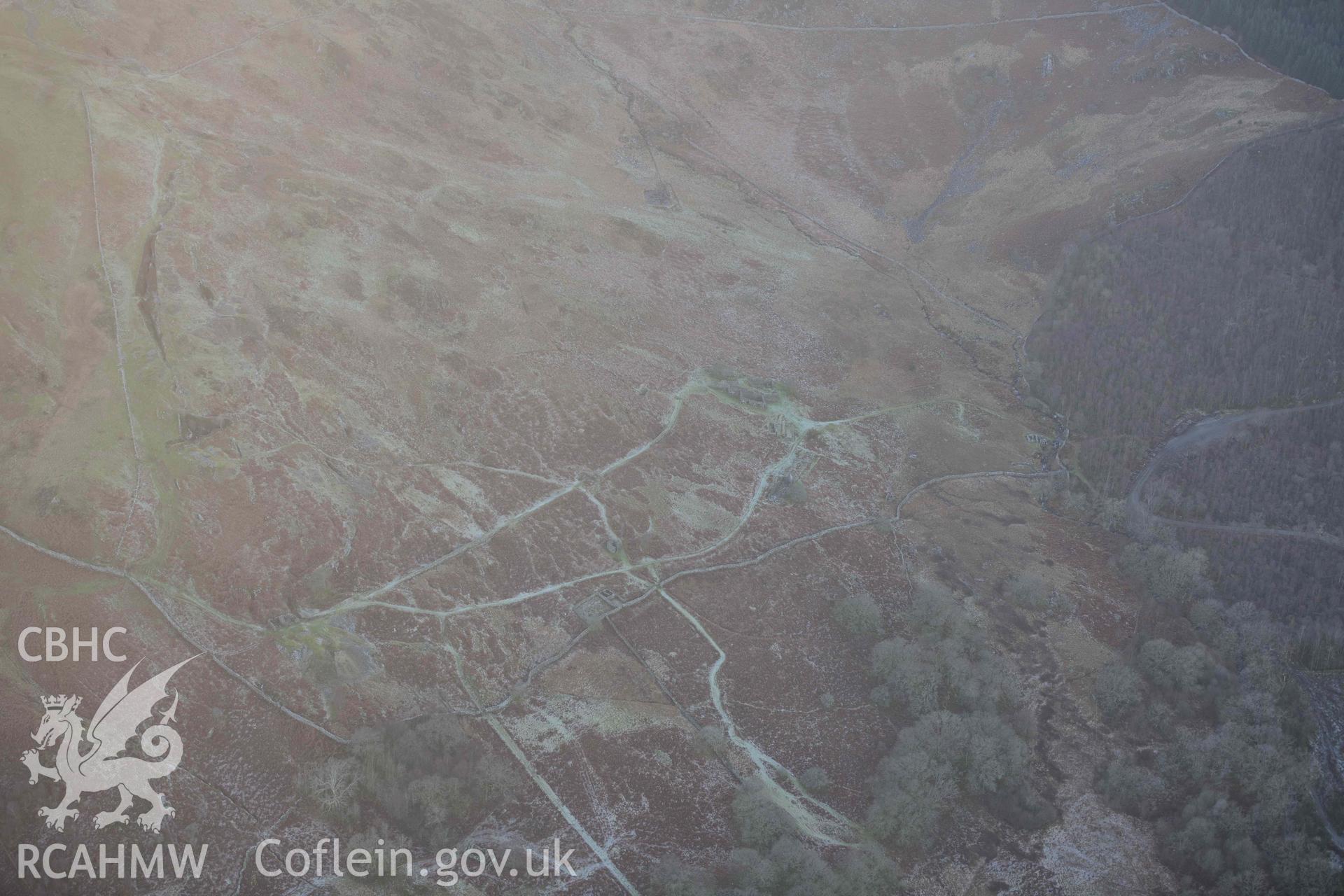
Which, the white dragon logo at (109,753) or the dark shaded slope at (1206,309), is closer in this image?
the white dragon logo at (109,753)

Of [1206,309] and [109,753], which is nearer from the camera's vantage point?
[109,753]

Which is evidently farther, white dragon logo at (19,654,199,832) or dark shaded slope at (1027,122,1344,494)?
dark shaded slope at (1027,122,1344,494)

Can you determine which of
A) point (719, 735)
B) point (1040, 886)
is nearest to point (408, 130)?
point (719, 735)

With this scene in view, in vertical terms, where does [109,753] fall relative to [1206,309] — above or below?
below

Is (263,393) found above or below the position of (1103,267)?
below

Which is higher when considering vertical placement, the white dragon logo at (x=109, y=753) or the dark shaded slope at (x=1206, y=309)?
the dark shaded slope at (x=1206, y=309)

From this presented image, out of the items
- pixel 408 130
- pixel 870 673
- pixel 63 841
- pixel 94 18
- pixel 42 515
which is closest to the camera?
pixel 63 841

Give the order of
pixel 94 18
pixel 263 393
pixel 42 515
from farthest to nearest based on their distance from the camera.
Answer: pixel 94 18
pixel 263 393
pixel 42 515

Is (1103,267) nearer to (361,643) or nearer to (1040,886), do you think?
(1040,886)
